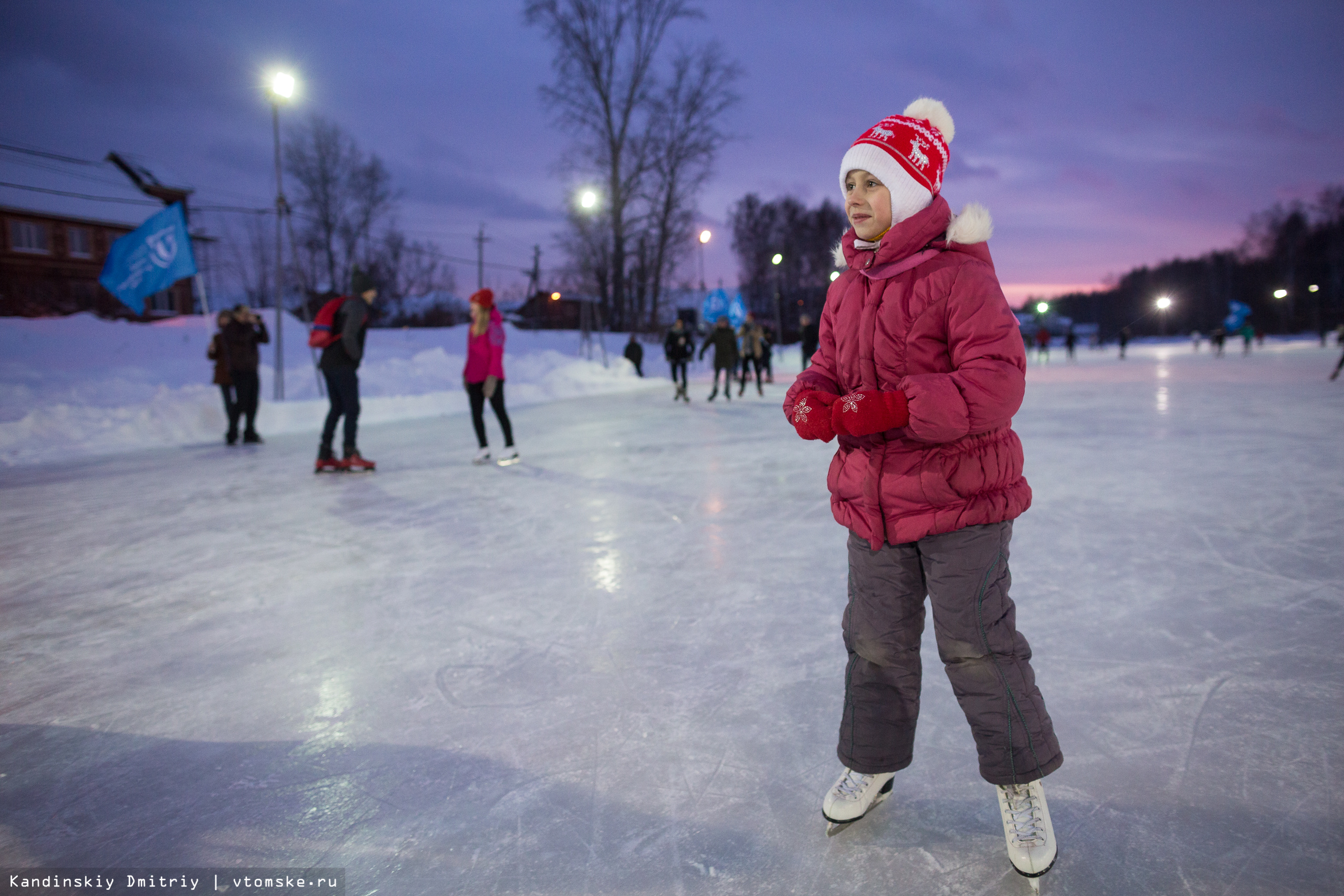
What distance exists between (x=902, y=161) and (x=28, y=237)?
31.8 metres

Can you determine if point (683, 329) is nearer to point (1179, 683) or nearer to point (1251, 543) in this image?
point (1251, 543)

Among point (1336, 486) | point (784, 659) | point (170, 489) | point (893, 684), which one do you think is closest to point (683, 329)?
point (170, 489)

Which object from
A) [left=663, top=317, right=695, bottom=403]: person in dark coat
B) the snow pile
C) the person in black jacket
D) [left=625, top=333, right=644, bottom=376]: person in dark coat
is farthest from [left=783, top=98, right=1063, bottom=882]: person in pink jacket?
[left=625, top=333, right=644, bottom=376]: person in dark coat

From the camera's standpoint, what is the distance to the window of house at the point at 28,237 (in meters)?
23.5

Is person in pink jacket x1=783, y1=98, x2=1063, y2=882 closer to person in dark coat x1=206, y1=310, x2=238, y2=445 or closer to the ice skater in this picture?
person in dark coat x1=206, y1=310, x2=238, y2=445

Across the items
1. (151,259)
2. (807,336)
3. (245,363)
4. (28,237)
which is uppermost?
(28,237)

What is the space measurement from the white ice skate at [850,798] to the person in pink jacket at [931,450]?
1 centimetres

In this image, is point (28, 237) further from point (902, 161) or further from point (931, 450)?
point (931, 450)

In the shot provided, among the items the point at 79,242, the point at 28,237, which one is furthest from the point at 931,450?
the point at 79,242

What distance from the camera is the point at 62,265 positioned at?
24.7 m

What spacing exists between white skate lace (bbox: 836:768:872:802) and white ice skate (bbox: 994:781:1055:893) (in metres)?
0.28

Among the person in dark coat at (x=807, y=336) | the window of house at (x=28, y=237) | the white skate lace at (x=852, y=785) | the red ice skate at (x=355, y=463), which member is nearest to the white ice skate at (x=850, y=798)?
the white skate lace at (x=852, y=785)

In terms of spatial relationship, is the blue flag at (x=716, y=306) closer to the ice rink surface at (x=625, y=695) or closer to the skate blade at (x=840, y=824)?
the ice rink surface at (x=625, y=695)

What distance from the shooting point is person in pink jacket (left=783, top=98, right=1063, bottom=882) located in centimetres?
142
